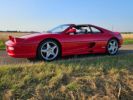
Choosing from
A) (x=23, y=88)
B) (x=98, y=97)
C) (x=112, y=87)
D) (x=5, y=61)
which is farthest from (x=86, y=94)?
(x=5, y=61)

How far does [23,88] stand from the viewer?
7.84 meters

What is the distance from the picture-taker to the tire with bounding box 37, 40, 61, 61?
397 inches

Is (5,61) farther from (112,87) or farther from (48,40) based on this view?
(112,87)

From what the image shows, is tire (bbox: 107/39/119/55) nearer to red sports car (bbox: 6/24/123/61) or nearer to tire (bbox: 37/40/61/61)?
red sports car (bbox: 6/24/123/61)

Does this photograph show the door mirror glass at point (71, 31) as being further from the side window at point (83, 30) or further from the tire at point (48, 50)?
the tire at point (48, 50)

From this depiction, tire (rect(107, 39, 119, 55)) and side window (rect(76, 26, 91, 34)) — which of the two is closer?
side window (rect(76, 26, 91, 34))

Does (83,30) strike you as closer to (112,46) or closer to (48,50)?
(112,46)

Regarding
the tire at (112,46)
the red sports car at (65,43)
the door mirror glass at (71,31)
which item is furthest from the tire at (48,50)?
the tire at (112,46)

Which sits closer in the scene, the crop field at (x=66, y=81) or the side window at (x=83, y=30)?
the crop field at (x=66, y=81)

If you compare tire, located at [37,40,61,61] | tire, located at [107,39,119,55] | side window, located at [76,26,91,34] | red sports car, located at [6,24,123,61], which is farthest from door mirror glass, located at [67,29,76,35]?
tire, located at [107,39,119,55]

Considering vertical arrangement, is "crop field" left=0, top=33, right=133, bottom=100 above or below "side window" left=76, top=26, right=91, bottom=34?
below

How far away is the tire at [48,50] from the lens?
397 inches

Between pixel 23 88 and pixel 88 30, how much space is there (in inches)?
173

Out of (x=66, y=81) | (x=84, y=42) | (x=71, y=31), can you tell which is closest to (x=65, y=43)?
(x=71, y=31)
